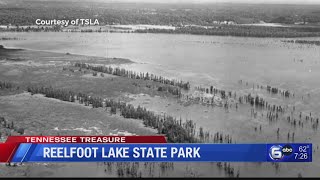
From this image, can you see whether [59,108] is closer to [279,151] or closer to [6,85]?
[6,85]

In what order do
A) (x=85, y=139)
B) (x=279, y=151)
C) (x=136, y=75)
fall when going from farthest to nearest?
(x=136, y=75) < (x=85, y=139) < (x=279, y=151)

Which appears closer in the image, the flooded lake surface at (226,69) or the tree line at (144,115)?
the tree line at (144,115)

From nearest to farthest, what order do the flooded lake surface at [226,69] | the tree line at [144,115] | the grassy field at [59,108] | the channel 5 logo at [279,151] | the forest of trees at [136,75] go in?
1. the channel 5 logo at [279,151]
2. the grassy field at [59,108]
3. the tree line at [144,115]
4. the flooded lake surface at [226,69]
5. the forest of trees at [136,75]

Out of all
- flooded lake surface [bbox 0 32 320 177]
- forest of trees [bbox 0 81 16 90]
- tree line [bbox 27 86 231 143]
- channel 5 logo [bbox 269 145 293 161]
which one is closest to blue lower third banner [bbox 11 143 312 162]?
channel 5 logo [bbox 269 145 293 161]

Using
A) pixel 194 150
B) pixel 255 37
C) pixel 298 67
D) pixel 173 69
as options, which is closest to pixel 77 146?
pixel 194 150

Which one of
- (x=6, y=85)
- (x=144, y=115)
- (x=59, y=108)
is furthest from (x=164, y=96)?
(x=6, y=85)

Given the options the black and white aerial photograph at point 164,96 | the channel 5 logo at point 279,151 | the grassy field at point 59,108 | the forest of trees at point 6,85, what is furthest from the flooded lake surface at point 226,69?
the forest of trees at point 6,85

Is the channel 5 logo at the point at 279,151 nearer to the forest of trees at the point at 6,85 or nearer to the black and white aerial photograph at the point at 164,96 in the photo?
the black and white aerial photograph at the point at 164,96
